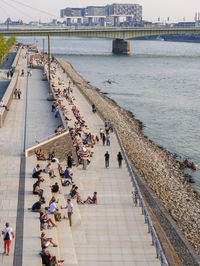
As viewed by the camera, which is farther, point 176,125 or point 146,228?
point 176,125

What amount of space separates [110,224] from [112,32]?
3735 inches

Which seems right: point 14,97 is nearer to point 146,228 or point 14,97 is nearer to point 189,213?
point 189,213

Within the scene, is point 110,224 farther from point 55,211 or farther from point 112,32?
point 112,32

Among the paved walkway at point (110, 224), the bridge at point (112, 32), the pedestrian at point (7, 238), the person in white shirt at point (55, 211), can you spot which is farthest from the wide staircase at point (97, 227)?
the bridge at point (112, 32)

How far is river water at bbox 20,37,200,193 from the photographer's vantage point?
35.1 m

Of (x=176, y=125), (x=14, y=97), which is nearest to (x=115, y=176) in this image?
(x=14, y=97)

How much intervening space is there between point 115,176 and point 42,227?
6.34 metres

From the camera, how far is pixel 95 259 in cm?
1181

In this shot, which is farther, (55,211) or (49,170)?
(49,170)

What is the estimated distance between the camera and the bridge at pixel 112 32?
9544 cm

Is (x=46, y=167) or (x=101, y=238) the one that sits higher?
(x=46, y=167)

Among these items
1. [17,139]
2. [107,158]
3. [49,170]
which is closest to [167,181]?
[107,158]

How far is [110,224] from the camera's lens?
14016mm

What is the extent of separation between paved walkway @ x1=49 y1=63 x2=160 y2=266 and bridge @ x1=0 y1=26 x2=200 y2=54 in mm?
78839
